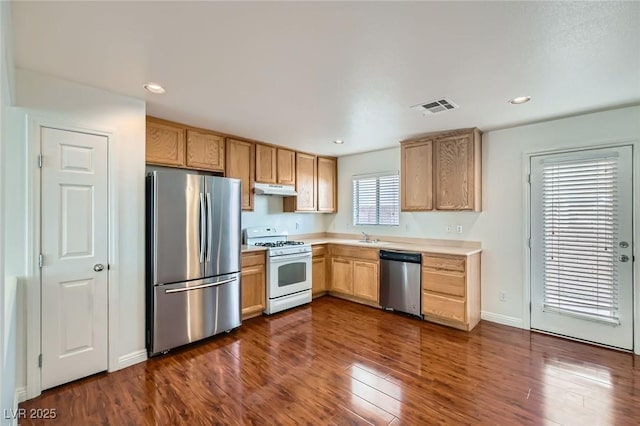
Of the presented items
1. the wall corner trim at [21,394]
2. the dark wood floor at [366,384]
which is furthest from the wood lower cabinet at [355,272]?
the wall corner trim at [21,394]

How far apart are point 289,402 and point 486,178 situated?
342 centimetres

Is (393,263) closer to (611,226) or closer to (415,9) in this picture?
(611,226)

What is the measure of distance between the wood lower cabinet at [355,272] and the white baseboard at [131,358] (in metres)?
2.77

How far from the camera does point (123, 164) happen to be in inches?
105

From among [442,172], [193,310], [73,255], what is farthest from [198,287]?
[442,172]

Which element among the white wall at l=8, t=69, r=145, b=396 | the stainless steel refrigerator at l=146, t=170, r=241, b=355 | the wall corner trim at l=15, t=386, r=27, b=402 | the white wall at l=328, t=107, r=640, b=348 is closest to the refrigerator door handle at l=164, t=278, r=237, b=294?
the stainless steel refrigerator at l=146, t=170, r=241, b=355

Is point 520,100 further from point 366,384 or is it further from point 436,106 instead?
point 366,384

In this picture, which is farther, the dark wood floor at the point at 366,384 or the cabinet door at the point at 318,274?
the cabinet door at the point at 318,274

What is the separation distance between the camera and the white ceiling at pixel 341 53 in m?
1.58

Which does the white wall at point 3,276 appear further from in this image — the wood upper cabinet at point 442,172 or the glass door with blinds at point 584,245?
the glass door with blinds at point 584,245

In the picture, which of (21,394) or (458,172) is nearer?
(21,394)

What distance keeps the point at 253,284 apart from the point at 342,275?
1.47 m

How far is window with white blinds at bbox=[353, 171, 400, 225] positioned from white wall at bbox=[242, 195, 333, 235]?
2.37ft

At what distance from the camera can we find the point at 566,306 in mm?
3230
